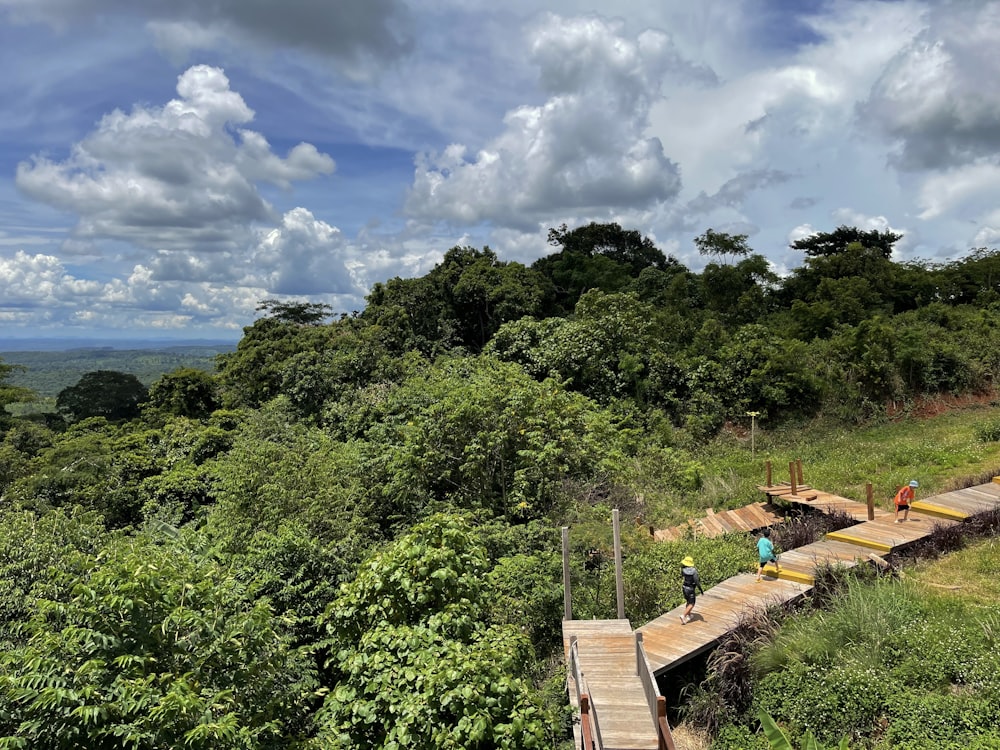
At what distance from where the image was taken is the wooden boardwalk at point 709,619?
6137mm

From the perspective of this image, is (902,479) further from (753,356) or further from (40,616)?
(40,616)

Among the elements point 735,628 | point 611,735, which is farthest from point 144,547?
point 735,628

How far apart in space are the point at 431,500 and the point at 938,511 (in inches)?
377

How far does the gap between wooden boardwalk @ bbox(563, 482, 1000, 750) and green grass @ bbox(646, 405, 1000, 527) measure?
2080 mm

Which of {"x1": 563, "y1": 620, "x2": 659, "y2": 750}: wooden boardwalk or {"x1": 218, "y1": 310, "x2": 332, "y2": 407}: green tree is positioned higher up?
{"x1": 218, "y1": 310, "x2": 332, "y2": 407}: green tree

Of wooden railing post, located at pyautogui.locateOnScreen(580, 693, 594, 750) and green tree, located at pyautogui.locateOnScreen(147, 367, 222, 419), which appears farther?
green tree, located at pyautogui.locateOnScreen(147, 367, 222, 419)

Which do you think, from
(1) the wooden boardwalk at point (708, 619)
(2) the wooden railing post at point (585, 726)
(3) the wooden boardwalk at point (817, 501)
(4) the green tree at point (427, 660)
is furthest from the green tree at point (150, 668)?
(3) the wooden boardwalk at point (817, 501)

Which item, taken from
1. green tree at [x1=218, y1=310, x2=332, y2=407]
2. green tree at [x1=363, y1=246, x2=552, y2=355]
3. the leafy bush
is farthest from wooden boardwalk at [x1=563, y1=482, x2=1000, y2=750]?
green tree at [x1=218, y1=310, x2=332, y2=407]

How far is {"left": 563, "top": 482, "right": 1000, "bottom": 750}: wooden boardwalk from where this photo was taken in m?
6.14

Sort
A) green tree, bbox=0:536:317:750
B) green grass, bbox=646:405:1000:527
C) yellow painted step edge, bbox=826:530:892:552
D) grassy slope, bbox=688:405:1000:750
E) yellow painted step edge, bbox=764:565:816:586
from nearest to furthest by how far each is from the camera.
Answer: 1. green tree, bbox=0:536:317:750
2. grassy slope, bbox=688:405:1000:750
3. yellow painted step edge, bbox=764:565:816:586
4. yellow painted step edge, bbox=826:530:892:552
5. green grass, bbox=646:405:1000:527

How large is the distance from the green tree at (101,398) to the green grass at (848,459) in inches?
1626

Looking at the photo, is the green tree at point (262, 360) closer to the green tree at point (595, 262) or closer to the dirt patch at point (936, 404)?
the green tree at point (595, 262)

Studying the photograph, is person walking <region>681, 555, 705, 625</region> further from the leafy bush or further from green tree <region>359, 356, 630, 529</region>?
the leafy bush

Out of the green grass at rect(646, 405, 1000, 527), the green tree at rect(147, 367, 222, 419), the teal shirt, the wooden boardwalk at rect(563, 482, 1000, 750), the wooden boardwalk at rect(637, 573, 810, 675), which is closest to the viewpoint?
the wooden boardwalk at rect(563, 482, 1000, 750)
